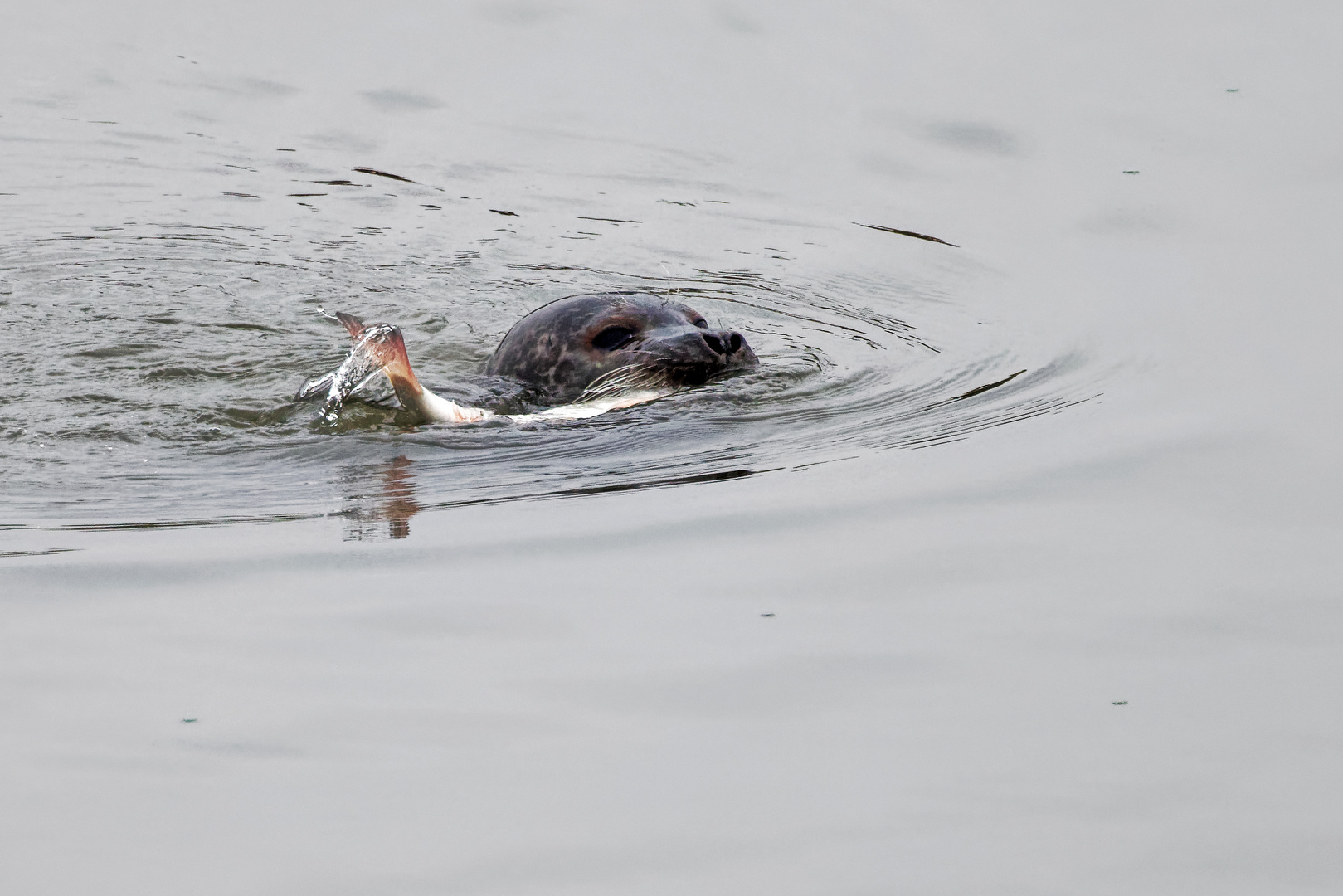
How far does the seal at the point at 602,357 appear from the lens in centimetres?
697

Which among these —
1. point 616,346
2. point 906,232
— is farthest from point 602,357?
point 906,232

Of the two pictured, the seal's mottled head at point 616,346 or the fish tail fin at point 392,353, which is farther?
the seal's mottled head at point 616,346

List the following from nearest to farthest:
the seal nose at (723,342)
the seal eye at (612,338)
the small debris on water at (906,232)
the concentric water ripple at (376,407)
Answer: the concentric water ripple at (376,407) < the seal nose at (723,342) < the seal eye at (612,338) < the small debris on water at (906,232)

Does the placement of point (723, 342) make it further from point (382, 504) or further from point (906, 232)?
point (906, 232)

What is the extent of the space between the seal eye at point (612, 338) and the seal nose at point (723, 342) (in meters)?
0.36

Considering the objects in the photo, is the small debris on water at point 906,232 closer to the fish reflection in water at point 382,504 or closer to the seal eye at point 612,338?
the seal eye at point 612,338

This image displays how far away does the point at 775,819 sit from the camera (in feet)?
11.0

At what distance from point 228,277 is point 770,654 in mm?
6018

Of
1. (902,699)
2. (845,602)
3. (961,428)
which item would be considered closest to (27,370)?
(961,428)

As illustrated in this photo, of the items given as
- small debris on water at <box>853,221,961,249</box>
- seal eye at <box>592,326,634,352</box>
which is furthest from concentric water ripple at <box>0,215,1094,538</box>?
small debris on water at <box>853,221,961,249</box>

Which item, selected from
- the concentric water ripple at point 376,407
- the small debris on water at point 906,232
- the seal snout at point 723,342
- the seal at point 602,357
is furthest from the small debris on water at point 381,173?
the seal snout at point 723,342

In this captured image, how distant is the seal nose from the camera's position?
7129mm

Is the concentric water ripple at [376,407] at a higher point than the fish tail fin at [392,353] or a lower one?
lower

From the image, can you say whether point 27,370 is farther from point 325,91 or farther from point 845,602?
point 325,91
